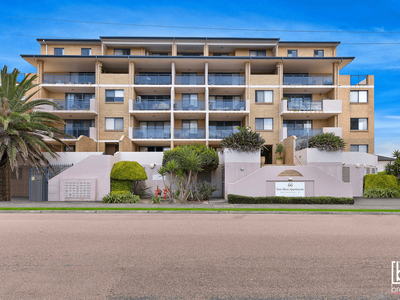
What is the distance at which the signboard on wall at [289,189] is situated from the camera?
808 inches

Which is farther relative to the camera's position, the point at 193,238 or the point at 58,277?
the point at 193,238

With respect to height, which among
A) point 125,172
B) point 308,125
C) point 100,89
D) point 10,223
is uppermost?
point 100,89

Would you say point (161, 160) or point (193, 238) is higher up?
point (161, 160)

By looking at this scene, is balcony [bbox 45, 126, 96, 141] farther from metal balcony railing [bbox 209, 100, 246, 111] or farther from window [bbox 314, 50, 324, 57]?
window [bbox 314, 50, 324, 57]

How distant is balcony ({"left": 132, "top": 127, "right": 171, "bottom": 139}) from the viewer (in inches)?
1261

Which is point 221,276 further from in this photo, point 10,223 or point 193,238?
point 10,223

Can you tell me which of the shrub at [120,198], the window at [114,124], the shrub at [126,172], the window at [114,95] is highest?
the window at [114,95]

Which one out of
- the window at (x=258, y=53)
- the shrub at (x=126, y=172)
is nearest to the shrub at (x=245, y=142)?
the shrub at (x=126, y=172)

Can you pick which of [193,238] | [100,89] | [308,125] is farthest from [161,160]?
[308,125]

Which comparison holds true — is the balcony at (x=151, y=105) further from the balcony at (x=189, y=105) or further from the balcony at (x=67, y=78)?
the balcony at (x=67, y=78)

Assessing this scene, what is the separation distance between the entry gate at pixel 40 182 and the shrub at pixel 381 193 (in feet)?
77.4

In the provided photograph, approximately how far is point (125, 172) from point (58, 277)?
16.0 m

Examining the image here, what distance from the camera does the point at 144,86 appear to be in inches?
1288

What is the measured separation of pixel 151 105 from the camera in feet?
107
